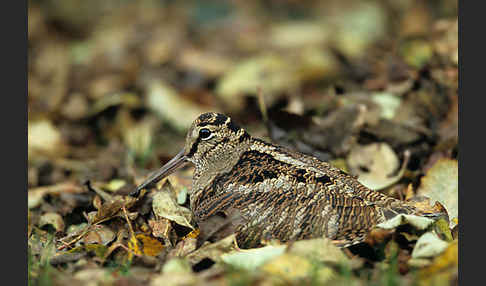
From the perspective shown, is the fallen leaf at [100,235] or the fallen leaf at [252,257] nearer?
the fallen leaf at [252,257]

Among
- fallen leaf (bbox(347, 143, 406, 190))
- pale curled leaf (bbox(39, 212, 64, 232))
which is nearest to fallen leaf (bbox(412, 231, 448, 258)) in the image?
fallen leaf (bbox(347, 143, 406, 190))

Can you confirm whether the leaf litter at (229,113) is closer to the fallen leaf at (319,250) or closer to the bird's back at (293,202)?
the fallen leaf at (319,250)

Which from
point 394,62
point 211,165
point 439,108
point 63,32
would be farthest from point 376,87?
point 63,32

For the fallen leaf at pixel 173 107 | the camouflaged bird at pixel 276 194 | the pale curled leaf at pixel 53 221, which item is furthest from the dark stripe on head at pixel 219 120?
the fallen leaf at pixel 173 107

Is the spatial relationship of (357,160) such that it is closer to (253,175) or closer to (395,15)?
(253,175)

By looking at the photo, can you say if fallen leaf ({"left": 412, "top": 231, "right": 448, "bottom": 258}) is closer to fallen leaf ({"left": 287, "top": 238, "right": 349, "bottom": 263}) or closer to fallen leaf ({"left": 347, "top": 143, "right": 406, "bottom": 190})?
fallen leaf ({"left": 287, "top": 238, "right": 349, "bottom": 263})

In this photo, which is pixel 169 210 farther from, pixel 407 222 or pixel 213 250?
pixel 407 222

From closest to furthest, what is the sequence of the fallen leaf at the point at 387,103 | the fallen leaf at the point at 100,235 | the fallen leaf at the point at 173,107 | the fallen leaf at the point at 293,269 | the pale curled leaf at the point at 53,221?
the fallen leaf at the point at 293,269 → the fallen leaf at the point at 100,235 → the pale curled leaf at the point at 53,221 → the fallen leaf at the point at 387,103 → the fallen leaf at the point at 173,107
